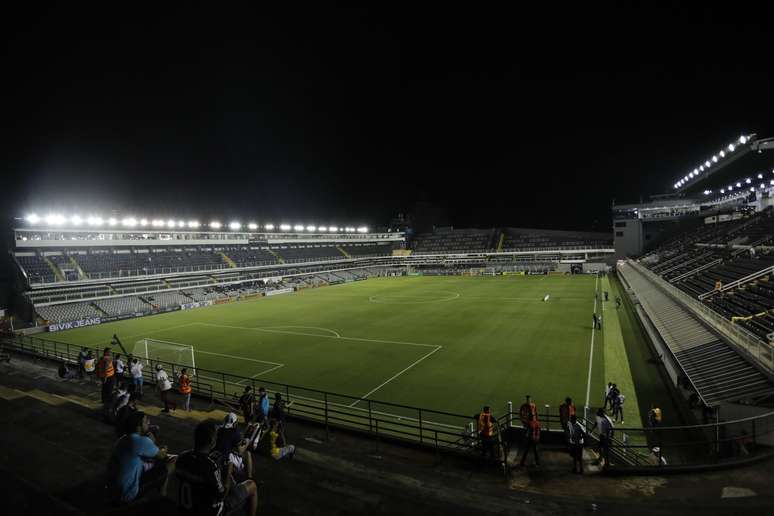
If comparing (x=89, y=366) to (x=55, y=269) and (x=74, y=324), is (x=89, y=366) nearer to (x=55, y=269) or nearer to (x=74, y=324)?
(x=74, y=324)

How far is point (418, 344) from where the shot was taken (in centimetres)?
2347

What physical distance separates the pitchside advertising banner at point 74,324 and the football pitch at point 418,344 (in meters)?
1.32

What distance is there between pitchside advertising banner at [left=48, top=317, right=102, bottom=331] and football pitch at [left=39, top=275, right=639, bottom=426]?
1.32 m

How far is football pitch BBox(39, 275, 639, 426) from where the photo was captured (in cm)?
1591

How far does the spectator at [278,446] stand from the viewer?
6.76 m

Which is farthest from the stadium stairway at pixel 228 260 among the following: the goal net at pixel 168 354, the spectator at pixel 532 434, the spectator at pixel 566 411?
the spectator at pixel 532 434

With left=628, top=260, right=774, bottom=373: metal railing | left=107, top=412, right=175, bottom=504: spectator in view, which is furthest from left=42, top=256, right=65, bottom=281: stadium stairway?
left=628, top=260, right=774, bottom=373: metal railing

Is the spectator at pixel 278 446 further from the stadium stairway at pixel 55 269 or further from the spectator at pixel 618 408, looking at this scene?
the stadium stairway at pixel 55 269

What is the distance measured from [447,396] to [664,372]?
9.54 meters

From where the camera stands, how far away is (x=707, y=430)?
10.6 m

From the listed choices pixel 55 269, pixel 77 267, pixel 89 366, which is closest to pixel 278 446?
pixel 89 366

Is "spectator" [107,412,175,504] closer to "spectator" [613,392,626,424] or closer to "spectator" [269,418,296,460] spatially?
"spectator" [269,418,296,460]

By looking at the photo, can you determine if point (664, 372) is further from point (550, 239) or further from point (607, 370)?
point (550, 239)

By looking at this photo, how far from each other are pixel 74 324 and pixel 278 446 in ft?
120
